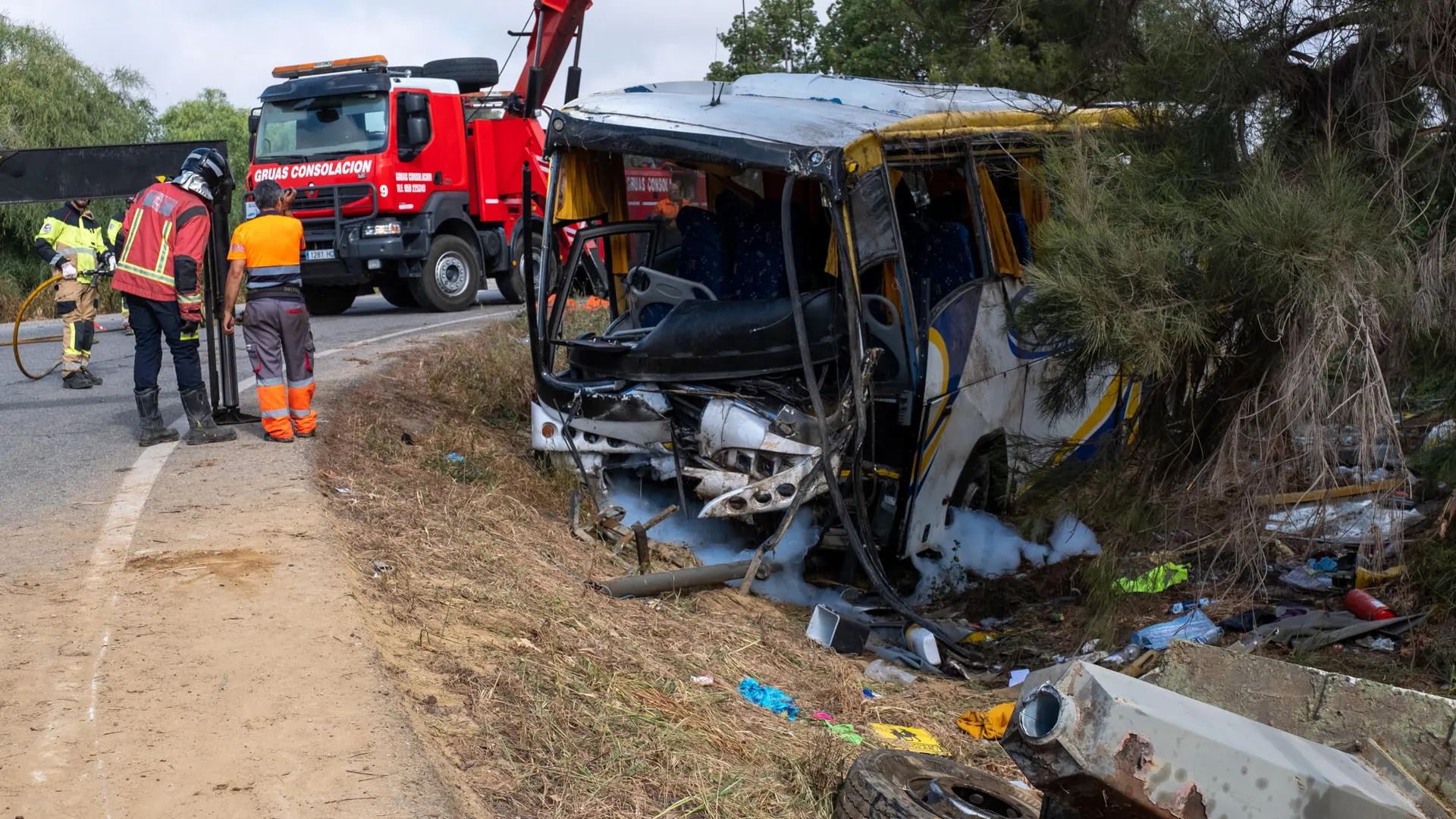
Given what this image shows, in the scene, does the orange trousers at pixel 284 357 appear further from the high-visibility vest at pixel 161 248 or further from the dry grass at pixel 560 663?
the high-visibility vest at pixel 161 248

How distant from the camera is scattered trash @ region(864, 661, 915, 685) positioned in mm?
5898

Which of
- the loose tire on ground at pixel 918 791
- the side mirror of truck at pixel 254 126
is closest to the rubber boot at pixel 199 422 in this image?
the loose tire on ground at pixel 918 791

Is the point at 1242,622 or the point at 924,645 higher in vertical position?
the point at 1242,622

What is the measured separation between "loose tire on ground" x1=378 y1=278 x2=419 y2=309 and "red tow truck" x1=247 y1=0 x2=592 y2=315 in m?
0.35

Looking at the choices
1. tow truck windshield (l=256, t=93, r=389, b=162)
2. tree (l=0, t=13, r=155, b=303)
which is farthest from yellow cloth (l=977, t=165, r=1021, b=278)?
tree (l=0, t=13, r=155, b=303)

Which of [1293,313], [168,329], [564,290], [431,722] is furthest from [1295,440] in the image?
[168,329]

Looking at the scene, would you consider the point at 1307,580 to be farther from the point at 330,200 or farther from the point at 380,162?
the point at 330,200

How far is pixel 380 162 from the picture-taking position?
15.4 meters

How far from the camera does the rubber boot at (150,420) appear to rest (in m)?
7.48

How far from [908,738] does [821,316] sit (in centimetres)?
234

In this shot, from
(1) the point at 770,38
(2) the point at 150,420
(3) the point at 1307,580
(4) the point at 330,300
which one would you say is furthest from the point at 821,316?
(1) the point at 770,38

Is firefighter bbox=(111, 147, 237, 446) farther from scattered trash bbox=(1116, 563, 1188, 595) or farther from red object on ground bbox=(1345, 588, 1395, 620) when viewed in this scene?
red object on ground bbox=(1345, 588, 1395, 620)

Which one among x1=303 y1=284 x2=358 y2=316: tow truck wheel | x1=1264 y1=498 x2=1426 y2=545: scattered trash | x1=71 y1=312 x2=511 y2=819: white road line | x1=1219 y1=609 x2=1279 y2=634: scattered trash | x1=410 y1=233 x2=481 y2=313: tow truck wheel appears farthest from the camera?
x1=303 y1=284 x2=358 y2=316: tow truck wheel

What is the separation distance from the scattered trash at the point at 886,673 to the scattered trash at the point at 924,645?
8.5 inches
